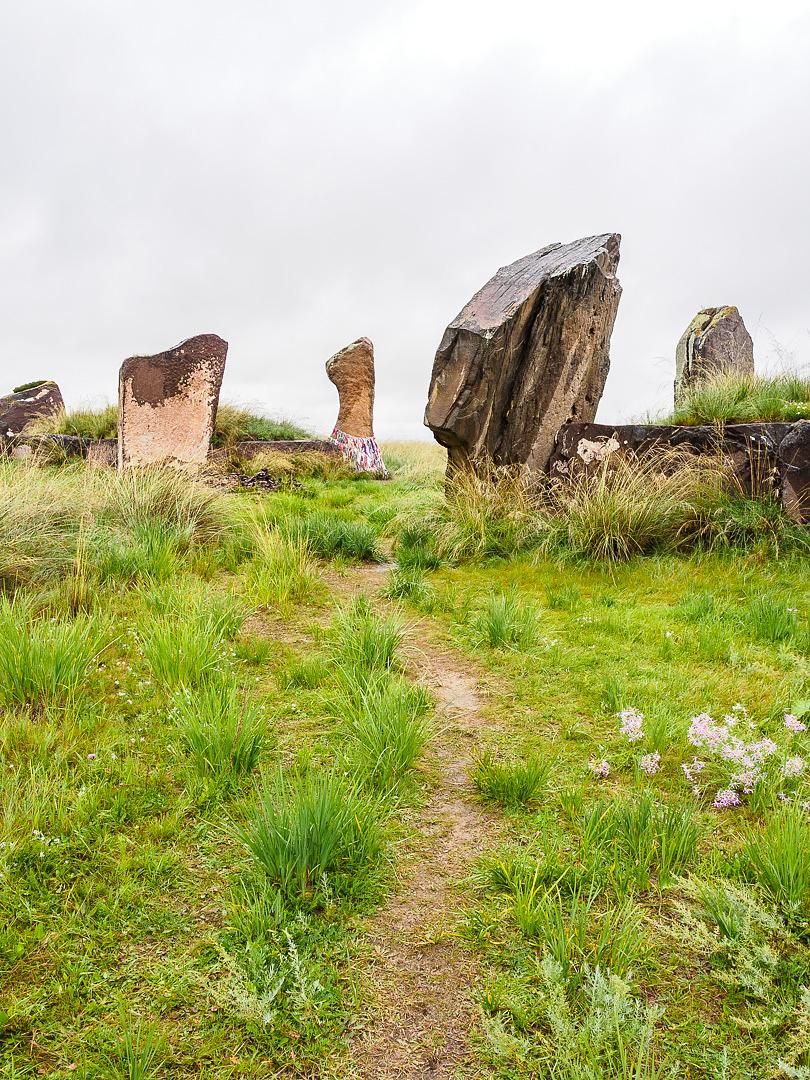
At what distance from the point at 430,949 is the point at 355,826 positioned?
422 mm

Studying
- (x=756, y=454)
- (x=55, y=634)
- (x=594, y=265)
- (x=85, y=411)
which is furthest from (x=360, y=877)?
(x=85, y=411)

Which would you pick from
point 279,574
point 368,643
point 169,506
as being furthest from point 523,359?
point 368,643

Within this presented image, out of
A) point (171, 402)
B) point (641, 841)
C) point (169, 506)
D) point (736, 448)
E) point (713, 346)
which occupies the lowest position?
point (641, 841)

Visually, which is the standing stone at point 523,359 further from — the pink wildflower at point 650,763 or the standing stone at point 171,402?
the pink wildflower at point 650,763

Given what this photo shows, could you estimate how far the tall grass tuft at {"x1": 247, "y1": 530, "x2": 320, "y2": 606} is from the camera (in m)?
4.90

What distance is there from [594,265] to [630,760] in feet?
18.8

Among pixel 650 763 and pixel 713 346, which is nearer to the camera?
pixel 650 763

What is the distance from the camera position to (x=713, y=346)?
41.0 feet

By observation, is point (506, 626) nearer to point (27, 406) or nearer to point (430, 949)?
point (430, 949)

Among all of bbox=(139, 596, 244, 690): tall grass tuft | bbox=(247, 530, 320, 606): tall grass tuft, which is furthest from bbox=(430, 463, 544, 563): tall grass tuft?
bbox=(139, 596, 244, 690): tall grass tuft

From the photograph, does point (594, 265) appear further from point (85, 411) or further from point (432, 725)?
point (85, 411)

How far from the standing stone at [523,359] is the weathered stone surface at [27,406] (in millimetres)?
11451

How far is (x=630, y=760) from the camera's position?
2830 millimetres

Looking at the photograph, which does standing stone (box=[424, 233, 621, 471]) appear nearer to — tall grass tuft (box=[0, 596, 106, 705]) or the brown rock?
tall grass tuft (box=[0, 596, 106, 705])
